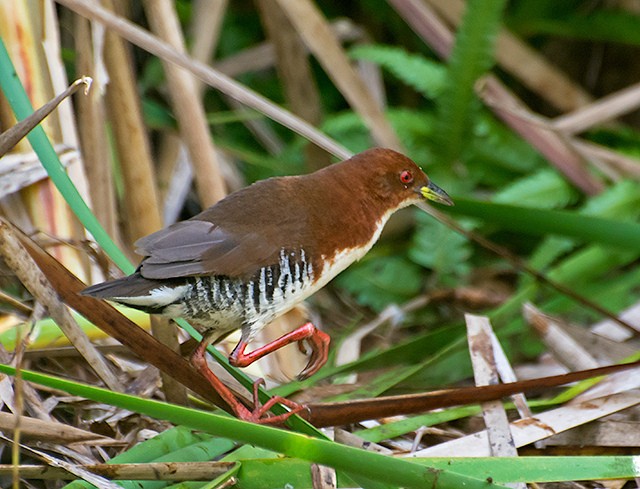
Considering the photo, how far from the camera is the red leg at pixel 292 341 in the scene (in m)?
2.77

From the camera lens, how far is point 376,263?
204 inches

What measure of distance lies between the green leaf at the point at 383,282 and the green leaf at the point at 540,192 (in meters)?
0.57

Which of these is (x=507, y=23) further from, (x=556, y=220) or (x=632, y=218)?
(x=556, y=220)

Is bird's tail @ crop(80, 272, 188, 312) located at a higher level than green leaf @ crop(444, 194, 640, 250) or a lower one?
lower

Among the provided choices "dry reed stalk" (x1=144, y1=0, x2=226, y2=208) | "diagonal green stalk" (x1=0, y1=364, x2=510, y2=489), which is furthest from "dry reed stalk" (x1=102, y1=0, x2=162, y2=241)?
"diagonal green stalk" (x1=0, y1=364, x2=510, y2=489)

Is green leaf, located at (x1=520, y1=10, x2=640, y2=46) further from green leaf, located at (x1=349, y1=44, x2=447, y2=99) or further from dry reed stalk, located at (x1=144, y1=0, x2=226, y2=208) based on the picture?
dry reed stalk, located at (x1=144, y1=0, x2=226, y2=208)

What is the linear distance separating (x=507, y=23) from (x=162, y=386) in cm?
331

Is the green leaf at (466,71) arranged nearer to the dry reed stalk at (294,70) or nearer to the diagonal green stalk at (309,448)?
the dry reed stalk at (294,70)

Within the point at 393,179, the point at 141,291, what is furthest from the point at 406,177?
the point at 141,291

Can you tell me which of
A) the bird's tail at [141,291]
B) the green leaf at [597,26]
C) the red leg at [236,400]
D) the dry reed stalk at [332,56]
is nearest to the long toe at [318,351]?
the red leg at [236,400]

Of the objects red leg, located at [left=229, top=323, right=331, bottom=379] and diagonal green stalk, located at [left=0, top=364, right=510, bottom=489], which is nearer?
diagonal green stalk, located at [left=0, top=364, right=510, bottom=489]

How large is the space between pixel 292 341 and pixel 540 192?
7.86 feet

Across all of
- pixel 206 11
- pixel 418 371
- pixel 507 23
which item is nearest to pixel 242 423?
pixel 418 371

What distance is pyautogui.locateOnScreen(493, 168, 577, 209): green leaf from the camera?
4852mm
